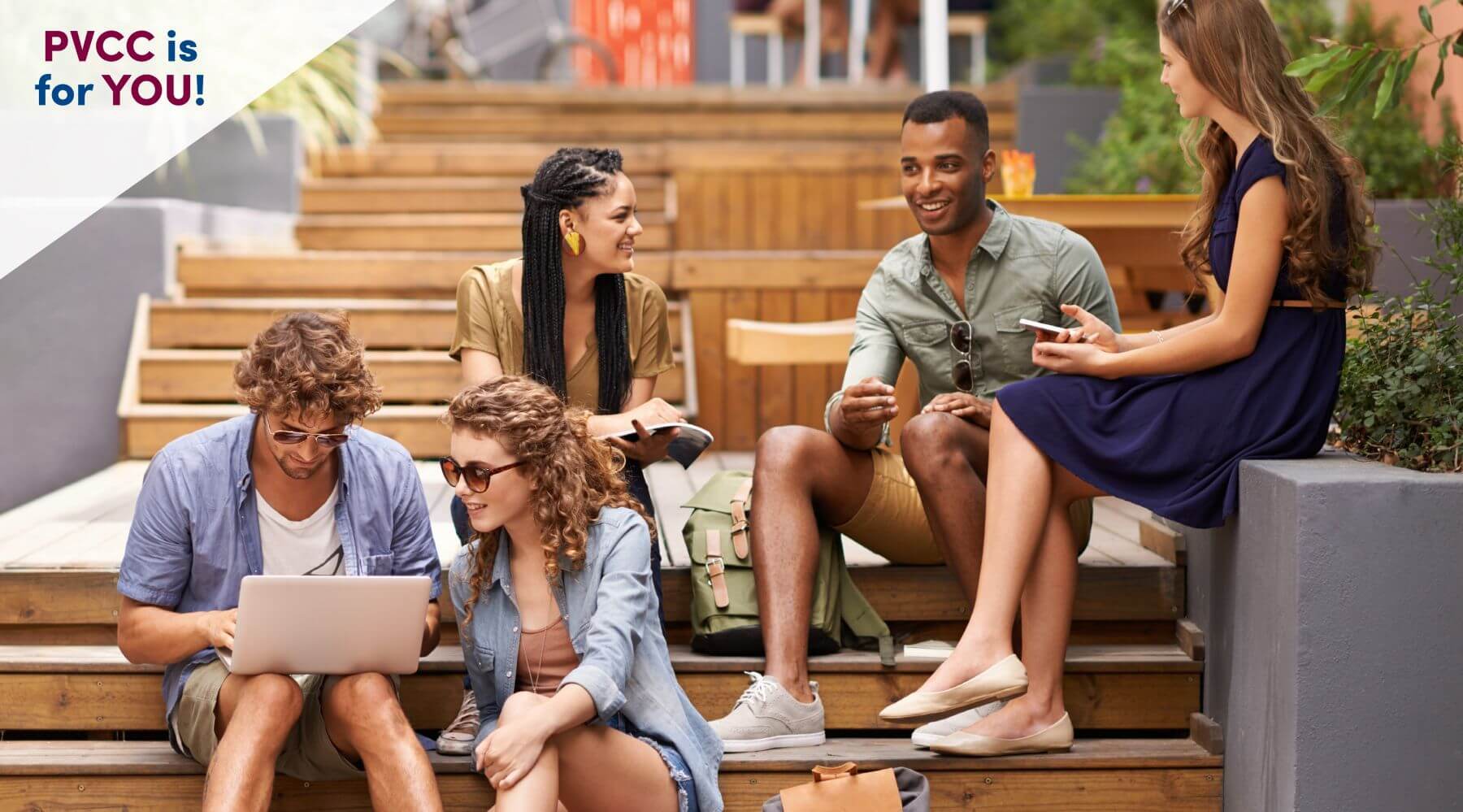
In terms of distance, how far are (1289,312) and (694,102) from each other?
18.3ft

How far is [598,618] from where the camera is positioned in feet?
8.41

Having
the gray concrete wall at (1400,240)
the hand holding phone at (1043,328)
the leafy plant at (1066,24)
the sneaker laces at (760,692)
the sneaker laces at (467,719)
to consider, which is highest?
the leafy plant at (1066,24)

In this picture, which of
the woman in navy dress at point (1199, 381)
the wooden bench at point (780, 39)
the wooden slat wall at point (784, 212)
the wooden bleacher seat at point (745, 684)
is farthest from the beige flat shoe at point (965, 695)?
the wooden bench at point (780, 39)

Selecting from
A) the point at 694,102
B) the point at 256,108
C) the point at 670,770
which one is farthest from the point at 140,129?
the point at 670,770

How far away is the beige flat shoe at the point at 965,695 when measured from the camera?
2.64m

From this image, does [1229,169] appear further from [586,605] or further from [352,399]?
[352,399]

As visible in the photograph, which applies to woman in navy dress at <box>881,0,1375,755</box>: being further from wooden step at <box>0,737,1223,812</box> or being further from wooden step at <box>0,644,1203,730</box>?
wooden step at <box>0,644,1203,730</box>

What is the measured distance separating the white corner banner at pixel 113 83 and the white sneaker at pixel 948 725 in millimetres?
3093

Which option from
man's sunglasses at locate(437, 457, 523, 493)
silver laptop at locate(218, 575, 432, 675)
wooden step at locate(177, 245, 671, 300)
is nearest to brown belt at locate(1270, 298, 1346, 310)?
man's sunglasses at locate(437, 457, 523, 493)

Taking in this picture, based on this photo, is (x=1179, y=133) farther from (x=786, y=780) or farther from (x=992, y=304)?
(x=786, y=780)

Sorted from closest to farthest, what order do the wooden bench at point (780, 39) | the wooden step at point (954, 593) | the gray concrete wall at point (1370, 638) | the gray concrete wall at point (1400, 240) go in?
the gray concrete wall at point (1370, 638)
the wooden step at point (954, 593)
the gray concrete wall at point (1400, 240)
the wooden bench at point (780, 39)

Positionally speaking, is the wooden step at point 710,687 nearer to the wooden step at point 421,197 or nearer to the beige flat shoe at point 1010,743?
the beige flat shoe at point 1010,743

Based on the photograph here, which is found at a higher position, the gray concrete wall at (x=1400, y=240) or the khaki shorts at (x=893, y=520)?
the gray concrete wall at (x=1400, y=240)

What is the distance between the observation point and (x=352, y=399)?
2.54m
